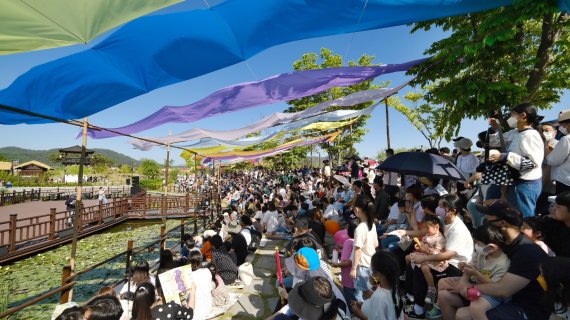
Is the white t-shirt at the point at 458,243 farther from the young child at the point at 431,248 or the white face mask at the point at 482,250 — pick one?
the white face mask at the point at 482,250

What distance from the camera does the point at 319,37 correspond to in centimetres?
316

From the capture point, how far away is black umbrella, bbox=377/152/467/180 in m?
4.20

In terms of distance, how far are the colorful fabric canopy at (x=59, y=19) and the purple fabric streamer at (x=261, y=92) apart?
7.46ft

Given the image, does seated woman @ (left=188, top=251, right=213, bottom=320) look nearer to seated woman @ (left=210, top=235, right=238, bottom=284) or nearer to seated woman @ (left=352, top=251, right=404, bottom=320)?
seated woman @ (left=210, top=235, right=238, bottom=284)

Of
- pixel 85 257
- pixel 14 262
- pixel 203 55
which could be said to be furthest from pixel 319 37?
pixel 14 262

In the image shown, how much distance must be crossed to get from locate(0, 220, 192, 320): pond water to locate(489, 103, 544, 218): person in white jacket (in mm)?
9177

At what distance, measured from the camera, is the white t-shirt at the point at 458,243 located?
2.90 metres

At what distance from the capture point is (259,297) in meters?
4.64

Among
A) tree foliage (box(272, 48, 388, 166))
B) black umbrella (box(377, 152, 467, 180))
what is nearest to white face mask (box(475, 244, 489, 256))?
black umbrella (box(377, 152, 467, 180))

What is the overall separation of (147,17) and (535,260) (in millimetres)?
3623

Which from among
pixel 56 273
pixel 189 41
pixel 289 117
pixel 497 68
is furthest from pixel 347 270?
pixel 56 273

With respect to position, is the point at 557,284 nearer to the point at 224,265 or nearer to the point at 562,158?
the point at 562,158

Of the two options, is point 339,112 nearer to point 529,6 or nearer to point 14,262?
point 529,6

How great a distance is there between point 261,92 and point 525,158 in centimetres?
374
